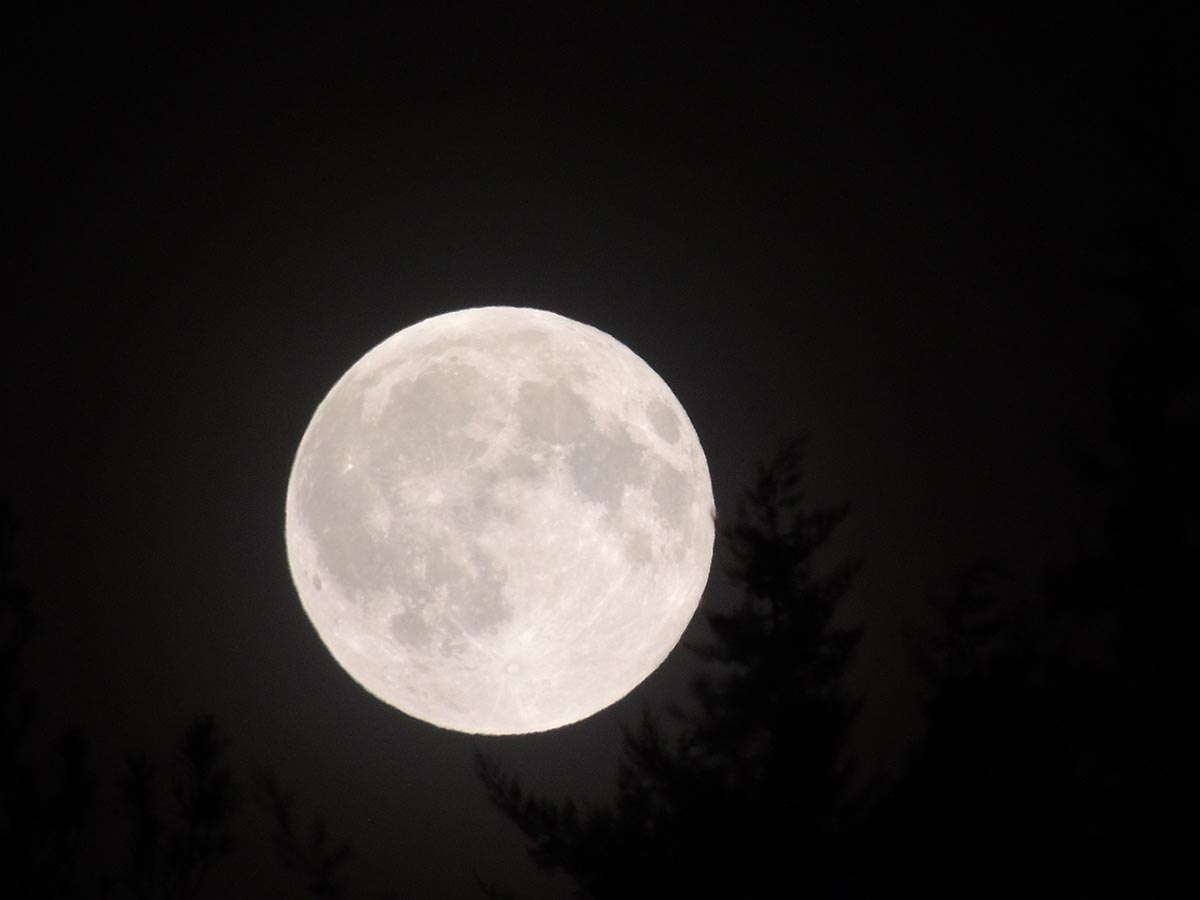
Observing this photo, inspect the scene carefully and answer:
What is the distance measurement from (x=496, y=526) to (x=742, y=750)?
12.8 feet

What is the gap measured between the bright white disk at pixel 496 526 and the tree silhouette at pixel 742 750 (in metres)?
1.74

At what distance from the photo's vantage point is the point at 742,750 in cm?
810

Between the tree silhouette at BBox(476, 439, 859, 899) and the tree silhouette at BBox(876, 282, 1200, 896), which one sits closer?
the tree silhouette at BBox(876, 282, 1200, 896)

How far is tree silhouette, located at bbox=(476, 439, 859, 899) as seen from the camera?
7641 millimetres

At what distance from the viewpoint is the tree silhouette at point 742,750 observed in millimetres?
7641

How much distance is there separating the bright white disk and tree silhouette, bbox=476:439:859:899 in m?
1.74

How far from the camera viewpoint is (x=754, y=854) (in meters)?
7.14

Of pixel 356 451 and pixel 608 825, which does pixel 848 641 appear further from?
pixel 356 451

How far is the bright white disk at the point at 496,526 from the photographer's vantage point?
5.71 m

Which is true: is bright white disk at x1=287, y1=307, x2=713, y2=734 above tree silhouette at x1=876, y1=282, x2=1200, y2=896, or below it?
above

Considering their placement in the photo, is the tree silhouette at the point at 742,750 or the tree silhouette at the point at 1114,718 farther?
the tree silhouette at the point at 742,750

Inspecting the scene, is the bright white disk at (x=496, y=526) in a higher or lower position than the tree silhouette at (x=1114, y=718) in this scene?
higher

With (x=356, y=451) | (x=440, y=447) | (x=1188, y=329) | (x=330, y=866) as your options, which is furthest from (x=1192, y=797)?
(x=330, y=866)

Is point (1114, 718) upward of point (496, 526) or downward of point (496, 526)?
downward
